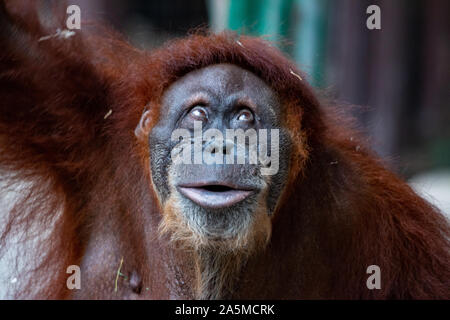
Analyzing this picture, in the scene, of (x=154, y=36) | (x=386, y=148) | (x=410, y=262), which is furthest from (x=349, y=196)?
(x=154, y=36)

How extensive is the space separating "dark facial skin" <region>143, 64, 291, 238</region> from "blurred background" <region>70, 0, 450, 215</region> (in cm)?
261

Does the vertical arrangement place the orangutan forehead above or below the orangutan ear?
above

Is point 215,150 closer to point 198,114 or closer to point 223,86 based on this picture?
point 198,114

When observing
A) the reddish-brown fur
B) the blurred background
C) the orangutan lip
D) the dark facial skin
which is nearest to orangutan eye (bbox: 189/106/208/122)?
the dark facial skin

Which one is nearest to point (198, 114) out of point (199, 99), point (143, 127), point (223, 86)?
point (199, 99)

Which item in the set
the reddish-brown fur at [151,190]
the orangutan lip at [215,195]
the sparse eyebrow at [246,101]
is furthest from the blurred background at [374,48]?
the orangutan lip at [215,195]

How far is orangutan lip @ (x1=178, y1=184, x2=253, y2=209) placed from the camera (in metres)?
3.63

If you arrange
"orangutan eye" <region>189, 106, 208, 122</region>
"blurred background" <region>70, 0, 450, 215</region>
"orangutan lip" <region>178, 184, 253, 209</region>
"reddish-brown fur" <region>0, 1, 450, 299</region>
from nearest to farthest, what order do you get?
"orangutan lip" <region>178, 184, 253, 209</region> → "orangutan eye" <region>189, 106, 208, 122</region> → "reddish-brown fur" <region>0, 1, 450, 299</region> → "blurred background" <region>70, 0, 450, 215</region>

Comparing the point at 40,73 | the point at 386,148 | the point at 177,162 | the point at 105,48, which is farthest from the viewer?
the point at 386,148

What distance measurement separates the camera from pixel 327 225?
4207 mm

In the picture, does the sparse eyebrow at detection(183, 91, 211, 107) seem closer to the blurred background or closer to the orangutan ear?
the orangutan ear

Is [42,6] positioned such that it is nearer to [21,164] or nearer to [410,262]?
[21,164]

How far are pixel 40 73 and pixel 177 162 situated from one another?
99cm
